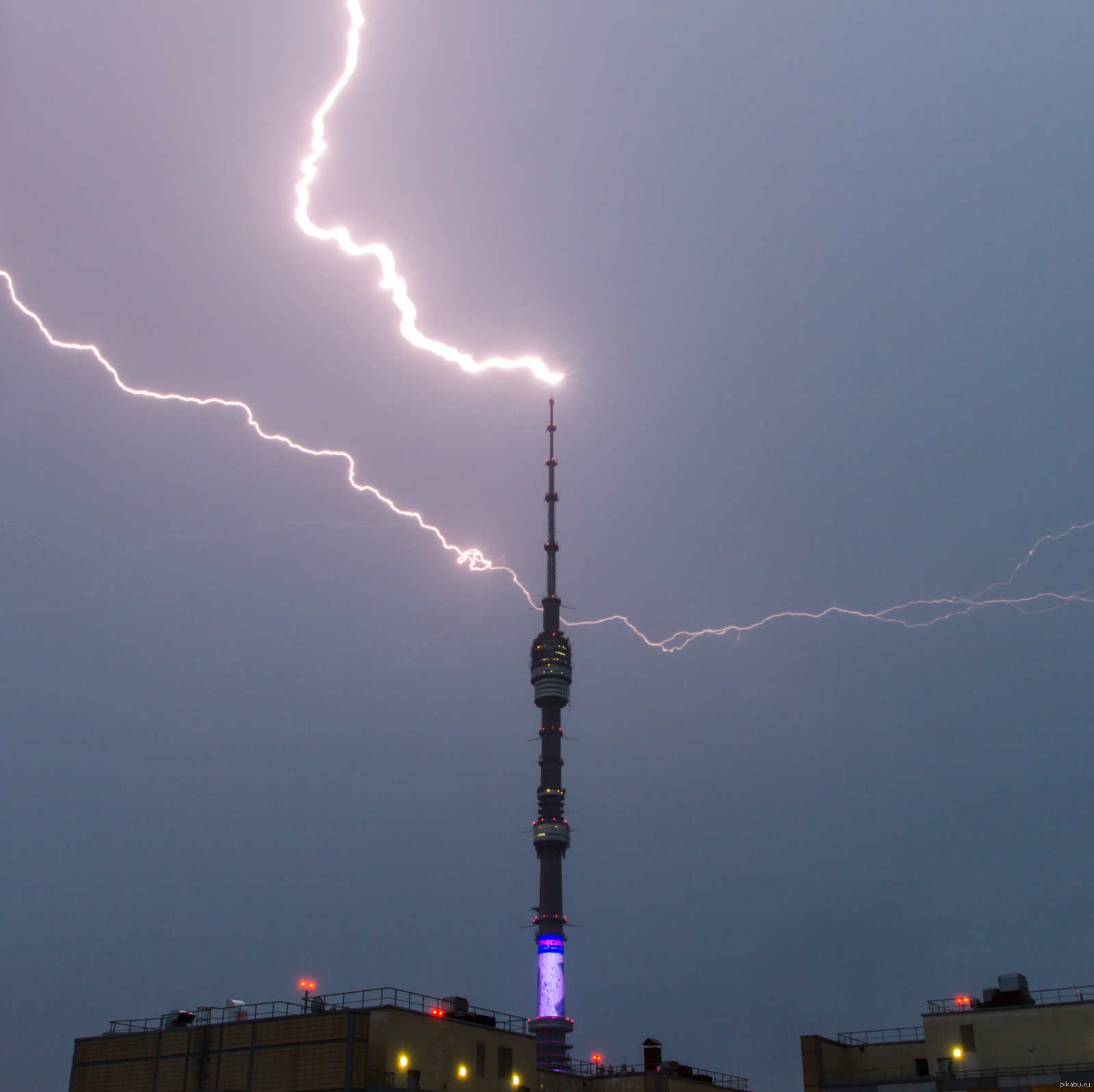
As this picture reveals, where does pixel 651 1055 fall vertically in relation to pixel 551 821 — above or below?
below

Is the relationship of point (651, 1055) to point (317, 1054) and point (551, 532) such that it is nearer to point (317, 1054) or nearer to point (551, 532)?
point (317, 1054)

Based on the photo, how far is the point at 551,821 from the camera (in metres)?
129

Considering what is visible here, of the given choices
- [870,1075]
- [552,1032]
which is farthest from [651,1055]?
[552,1032]

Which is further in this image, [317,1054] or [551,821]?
[551,821]

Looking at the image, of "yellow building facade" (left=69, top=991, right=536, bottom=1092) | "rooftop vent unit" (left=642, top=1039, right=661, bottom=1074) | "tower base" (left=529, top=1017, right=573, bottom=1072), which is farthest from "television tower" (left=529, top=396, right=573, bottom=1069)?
"yellow building facade" (left=69, top=991, right=536, bottom=1092)

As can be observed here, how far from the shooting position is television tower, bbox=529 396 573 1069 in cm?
12225

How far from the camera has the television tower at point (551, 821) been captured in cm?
12225

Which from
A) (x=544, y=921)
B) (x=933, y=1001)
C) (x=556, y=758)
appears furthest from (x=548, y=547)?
(x=933, y=1001)

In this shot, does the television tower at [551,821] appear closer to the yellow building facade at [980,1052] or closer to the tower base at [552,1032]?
the tower base at [552,1032]

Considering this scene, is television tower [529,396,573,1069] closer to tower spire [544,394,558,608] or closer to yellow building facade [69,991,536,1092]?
tower spire [544,394,558,608]

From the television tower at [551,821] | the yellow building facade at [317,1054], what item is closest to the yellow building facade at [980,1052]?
the yellow building facade at [317,1054]

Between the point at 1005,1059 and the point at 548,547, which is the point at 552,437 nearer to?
the point at 548,547

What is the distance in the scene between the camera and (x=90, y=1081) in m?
44.3

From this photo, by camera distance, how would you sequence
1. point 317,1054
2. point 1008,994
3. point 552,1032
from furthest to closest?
1. point 552,1032
2. point 1008,994
3. point 317,1054
